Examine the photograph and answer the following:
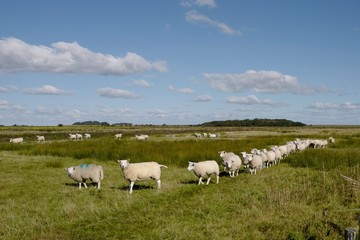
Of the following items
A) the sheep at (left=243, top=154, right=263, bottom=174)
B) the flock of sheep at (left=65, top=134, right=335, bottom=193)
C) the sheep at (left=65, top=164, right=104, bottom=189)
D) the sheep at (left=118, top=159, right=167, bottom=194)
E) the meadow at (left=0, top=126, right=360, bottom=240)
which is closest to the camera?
the meadow at (left=0, top=126, right=360, bottom=240)

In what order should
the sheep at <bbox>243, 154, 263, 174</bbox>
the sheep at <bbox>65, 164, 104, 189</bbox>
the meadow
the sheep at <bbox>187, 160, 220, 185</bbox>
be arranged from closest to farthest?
the meadow
the sheep at <bbox>65, 164, 104, 189</bbox>
the sheep at <bbox>187, 160, 220, 185</bbox>
the sheep at <bbox>243, 154, 263, 174</bbox>

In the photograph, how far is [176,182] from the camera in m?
16.2

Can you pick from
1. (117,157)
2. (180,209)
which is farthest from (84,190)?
(117,157)

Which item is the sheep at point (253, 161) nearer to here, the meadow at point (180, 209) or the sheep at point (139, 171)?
the meadow at point (180, 209)

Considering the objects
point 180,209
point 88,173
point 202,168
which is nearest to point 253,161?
point 202,168

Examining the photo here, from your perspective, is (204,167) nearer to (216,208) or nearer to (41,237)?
(216,208)

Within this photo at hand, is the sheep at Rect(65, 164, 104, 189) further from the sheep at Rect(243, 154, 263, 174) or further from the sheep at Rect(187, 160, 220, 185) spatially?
the sheep at Rect(243, 154, 263, 174)

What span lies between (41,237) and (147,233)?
2.61 metres

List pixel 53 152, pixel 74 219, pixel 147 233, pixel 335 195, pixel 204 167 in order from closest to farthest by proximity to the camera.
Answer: pixel 147 233 → pixel 74 219 → pixel 335 195 → pixel 204 167 → pixel 53 152

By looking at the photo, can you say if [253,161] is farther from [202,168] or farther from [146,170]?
[146,170]

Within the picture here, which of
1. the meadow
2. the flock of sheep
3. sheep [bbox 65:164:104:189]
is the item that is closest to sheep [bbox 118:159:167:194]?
the flock of sheep

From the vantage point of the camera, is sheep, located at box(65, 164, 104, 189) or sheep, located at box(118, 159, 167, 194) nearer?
sheep, located at box(118, 159, 167, 194)

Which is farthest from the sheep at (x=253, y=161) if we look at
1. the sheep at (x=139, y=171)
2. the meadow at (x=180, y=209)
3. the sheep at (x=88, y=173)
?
the sheep at (x=88, y=173)

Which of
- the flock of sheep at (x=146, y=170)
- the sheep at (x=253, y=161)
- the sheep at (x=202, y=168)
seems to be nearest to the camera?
the flock of sheep at (x=146, y=170)
